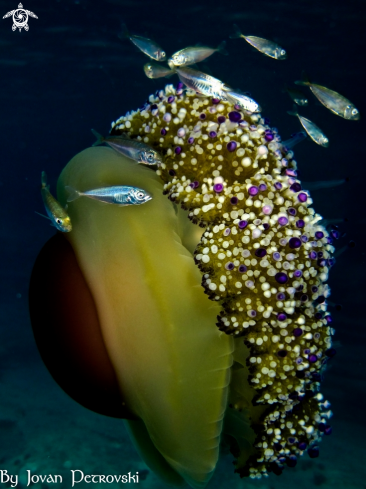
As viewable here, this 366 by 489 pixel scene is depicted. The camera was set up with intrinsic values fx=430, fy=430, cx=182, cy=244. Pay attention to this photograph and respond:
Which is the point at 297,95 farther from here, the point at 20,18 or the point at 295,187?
the point at 20,18

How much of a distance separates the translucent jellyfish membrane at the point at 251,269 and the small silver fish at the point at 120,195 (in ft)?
0.29

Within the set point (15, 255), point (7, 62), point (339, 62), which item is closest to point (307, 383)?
point (339, 62)

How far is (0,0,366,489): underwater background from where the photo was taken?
40.2 feet

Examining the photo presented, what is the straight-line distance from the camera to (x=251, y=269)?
2162mm

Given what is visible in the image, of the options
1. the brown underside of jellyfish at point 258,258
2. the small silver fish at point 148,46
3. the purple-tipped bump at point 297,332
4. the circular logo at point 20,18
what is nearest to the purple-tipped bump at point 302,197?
the brown underside of jellyfish at point 258,258

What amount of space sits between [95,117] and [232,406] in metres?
37.1

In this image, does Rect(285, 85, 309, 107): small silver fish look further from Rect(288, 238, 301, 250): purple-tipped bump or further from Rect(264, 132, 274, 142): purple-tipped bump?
Rect(288, 238, 301, 250): purple-tipped bump

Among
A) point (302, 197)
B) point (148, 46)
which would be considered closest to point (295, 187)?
point (302, 197)

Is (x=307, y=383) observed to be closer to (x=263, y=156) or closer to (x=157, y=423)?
(x=157, y=423)

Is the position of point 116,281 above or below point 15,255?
above

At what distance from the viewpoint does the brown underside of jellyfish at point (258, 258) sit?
2.16 m

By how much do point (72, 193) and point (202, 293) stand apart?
1.03 meters

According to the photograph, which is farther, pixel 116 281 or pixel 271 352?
pixel 116 281

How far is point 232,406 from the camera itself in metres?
2.55
